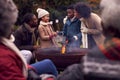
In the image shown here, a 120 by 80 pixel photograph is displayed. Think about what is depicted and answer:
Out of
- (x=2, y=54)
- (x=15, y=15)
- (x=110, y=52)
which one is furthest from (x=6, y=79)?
(x=110, y=52)

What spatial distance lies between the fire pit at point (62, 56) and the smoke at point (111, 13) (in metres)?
4.06

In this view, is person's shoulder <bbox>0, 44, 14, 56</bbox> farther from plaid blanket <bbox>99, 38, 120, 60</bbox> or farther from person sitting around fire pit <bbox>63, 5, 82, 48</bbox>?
person sitting around fire pit <bbox>63, 5, 82, 48</bbox>

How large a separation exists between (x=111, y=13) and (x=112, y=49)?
0.19m

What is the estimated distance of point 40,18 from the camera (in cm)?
818

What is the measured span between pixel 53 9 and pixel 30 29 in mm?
11476

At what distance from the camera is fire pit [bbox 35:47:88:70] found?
19.8ft

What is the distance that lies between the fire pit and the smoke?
4058mm

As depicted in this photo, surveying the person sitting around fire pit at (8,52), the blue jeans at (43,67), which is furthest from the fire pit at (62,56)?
the person sitting around fire pit at (8,52)

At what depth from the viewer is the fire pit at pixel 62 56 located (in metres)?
6.04

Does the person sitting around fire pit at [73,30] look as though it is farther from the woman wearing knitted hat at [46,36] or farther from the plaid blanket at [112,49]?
the plaid blanket at [112,49]

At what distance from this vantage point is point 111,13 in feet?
6.08

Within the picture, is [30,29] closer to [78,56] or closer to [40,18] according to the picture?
[40,18]

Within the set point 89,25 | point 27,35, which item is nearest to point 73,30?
point 89,25

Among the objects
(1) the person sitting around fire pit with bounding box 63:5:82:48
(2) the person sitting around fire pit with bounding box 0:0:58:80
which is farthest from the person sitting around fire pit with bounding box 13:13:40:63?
(2) the person sitting around fire pit with bounding box 0:0:58:80
